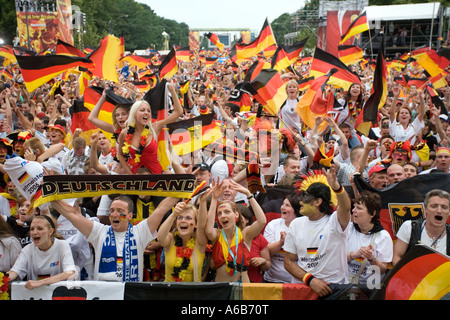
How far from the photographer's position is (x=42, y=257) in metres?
4.69

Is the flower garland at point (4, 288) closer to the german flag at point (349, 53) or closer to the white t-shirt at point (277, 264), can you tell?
the white t-shirt at point (277, 264)

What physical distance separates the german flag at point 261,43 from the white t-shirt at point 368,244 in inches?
432

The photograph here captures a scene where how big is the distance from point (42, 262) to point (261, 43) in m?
11.9

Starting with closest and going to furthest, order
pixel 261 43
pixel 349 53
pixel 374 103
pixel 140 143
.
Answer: pixel 140 143
pixel 374 103
pixel 349 53
pixel 261 43

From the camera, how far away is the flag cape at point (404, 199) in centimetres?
545

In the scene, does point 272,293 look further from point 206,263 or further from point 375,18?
point 375,18

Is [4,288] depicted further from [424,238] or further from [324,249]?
[424,238]

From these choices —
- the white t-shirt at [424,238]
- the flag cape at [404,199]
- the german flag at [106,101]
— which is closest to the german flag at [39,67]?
the german flag at [106,101]

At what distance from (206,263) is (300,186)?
1142 mm

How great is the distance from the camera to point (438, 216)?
4406mm

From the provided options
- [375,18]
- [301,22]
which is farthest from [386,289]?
[301,22]

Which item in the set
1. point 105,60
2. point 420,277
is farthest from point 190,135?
point 420,277

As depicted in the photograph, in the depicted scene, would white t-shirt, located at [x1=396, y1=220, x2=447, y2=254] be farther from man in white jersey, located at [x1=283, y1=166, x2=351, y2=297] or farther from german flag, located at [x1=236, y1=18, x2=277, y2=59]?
german flag, located at [x1=236, y1=18, x2=277, y2=59]

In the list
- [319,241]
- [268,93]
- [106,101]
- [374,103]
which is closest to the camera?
[319,241]
